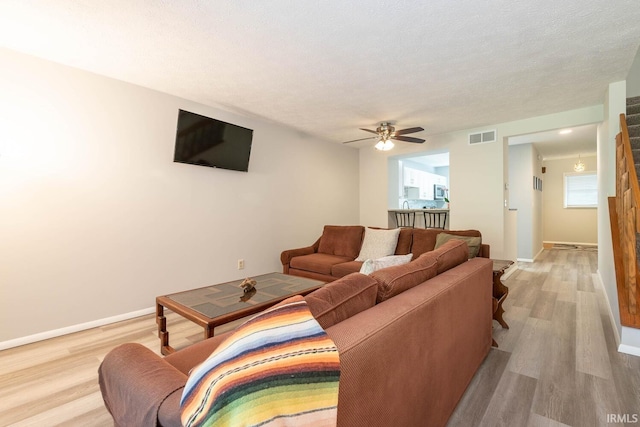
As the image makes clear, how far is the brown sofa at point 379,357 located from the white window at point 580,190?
27.8 feet

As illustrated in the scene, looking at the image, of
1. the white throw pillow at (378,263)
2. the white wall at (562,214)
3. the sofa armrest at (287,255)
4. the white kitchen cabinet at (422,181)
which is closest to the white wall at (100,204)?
the sofa armrest at (287,255)

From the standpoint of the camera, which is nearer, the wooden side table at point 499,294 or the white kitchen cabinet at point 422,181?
the wooden side table at point 499,294

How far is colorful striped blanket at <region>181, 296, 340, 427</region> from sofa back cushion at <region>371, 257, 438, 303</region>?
569 millimetres

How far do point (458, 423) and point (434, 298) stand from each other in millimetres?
773

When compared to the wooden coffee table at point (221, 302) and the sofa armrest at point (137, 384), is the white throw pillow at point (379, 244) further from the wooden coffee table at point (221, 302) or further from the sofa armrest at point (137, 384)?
the sofa armrest at point (137, 384)

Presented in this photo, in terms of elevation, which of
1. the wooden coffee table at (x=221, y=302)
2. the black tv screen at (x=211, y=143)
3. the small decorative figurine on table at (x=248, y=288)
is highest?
the black tv screen at (x=211, y=143)

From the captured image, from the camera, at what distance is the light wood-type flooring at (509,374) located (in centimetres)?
152

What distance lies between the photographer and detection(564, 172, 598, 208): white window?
7.36 meters

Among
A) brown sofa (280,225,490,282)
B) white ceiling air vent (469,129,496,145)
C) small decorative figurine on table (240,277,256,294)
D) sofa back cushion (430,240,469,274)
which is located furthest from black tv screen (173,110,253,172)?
white ceiling air vent (469,129,496,145)

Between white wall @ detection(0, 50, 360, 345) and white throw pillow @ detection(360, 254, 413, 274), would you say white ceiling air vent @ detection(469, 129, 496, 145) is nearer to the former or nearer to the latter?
white wall @ detection(0, 50, 360, 345)

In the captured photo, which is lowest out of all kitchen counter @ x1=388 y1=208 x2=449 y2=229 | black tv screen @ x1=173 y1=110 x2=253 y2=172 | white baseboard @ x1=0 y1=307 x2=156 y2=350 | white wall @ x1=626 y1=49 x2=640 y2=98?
white baseboard @ x1=0 y1=307 x2=156 y2=350

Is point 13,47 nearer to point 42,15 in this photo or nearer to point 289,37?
point 42,15

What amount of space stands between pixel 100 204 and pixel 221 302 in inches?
67.8

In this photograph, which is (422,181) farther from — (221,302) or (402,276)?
(402,276)
